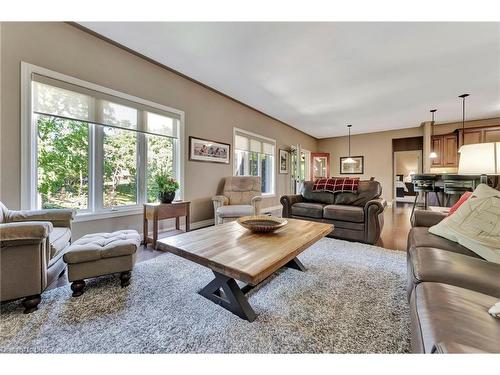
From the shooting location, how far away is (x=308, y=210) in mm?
3377

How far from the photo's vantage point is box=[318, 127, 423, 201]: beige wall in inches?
274

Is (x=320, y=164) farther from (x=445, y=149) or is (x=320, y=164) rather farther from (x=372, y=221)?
(x=372, y=221)

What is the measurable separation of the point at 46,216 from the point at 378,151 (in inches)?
335

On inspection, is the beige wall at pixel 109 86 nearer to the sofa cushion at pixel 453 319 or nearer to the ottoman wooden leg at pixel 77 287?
the ottoman wooden leg at pixel 77 287

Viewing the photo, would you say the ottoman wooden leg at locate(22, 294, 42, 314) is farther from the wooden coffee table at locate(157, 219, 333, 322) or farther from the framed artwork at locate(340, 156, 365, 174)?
the framed artwork at locate(340, 156, 365, 174)

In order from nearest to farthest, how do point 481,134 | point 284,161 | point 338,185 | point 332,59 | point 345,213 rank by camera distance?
point 332,59, point 345,213, point 338,185, point 481,134, point 284,161

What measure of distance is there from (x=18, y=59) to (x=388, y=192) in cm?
885

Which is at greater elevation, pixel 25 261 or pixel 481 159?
pixel 481 159

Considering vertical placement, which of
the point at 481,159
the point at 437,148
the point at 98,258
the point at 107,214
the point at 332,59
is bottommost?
the point at 98,258

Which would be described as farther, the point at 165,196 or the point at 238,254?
the point at 165,196

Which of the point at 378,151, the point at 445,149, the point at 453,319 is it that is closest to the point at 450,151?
Result: the point at 445,149

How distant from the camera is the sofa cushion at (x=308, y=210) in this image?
3281 millimetres

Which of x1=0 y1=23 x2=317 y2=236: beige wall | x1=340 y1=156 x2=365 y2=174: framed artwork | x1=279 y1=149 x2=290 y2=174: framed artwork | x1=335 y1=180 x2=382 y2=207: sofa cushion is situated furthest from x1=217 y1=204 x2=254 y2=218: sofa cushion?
x1=340 y1=156 x2=365 y2=174: framed artwork

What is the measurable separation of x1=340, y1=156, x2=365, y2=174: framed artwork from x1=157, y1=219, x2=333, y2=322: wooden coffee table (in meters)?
6.82
